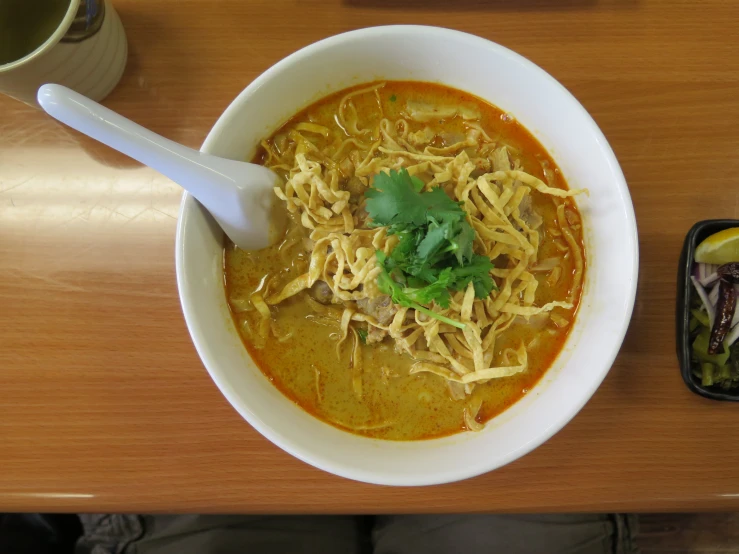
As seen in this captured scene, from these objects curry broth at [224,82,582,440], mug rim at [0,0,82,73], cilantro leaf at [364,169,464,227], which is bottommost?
curry broth at [224,82,582,440]

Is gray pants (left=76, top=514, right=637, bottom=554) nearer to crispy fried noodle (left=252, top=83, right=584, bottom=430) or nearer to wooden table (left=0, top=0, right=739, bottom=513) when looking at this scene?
wooden table (left=0, top=0, right=739, bottom=513)

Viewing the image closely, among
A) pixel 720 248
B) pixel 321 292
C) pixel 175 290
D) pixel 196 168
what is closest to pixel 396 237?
pixel 321 292

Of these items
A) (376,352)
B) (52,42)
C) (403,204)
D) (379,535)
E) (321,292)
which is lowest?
(379,535)

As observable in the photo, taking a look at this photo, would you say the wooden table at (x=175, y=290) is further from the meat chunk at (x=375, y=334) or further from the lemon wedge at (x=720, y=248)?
the meat chunk at (x=375, y=334)

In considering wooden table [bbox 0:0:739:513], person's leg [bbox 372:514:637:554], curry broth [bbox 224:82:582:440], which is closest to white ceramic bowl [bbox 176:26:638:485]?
curry broth [bbox 224:82:582:440]

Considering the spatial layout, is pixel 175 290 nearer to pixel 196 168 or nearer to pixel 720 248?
pixel 196 168

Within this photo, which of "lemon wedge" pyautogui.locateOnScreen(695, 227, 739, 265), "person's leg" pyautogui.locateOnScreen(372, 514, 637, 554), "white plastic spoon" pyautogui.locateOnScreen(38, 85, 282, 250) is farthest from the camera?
"person's leg" pyautogui.locateOnScreen(372, 514, 637, 554)

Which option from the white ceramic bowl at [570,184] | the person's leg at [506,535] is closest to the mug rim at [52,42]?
the white ceramic bowl at [570,184]
